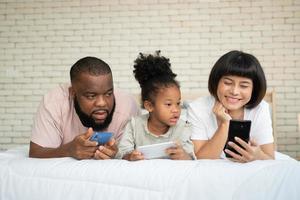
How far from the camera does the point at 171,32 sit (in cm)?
431

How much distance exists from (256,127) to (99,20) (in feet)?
9.89

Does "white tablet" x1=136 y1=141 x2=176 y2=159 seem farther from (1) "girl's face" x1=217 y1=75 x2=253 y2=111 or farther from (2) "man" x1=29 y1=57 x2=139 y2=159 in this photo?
(1) "girl's face" x1=217 y1=75 x2=253 y2=111

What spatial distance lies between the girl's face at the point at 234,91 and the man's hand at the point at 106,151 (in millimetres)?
568

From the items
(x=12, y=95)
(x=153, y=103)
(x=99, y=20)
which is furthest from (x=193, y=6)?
(x=153, y=103)

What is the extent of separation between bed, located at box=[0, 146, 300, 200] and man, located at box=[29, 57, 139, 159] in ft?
0.78

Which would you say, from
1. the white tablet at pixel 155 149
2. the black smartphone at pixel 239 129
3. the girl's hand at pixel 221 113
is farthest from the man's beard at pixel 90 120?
the black smartphone at pixel 239 129

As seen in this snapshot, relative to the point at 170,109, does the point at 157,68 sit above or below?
above

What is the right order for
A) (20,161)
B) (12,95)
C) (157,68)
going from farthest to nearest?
(12,95) → (157,68) → (20,161)

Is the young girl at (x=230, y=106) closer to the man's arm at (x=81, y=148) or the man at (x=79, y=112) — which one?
the man at (x=79, y=112)

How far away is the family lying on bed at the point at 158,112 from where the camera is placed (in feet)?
5.54

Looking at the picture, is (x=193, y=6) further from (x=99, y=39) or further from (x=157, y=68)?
(x=157, y=68)

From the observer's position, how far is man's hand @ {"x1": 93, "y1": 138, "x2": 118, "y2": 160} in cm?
146

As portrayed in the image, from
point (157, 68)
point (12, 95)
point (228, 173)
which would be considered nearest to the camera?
point (228, 173)

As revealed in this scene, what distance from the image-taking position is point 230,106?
1.76 metres
